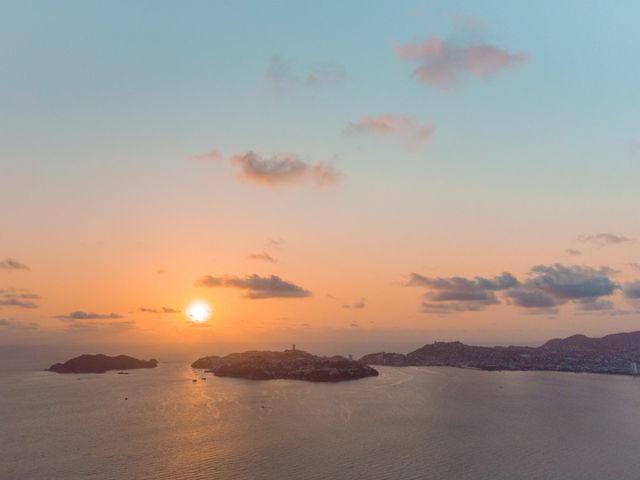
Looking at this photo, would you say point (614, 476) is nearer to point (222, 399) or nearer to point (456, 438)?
point (456, 438)

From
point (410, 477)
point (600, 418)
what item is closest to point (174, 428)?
point (410, 477)

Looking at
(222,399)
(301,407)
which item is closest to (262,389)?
(222,399)

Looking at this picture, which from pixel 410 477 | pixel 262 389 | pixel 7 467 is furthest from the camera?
pixel 262 389

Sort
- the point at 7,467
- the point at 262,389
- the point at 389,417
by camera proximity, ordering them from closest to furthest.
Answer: the point at 7,467
the point at 389,417
the point at 262,389

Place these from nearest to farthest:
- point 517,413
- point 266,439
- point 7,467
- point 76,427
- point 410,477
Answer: point 410,477 < point 7,467 < point 266,439 < point 76,427 < point 517,413

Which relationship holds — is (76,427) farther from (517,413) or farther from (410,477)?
(517,413)

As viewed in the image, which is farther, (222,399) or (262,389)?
(262,389)
